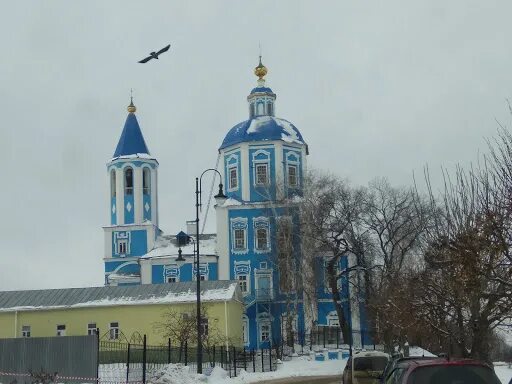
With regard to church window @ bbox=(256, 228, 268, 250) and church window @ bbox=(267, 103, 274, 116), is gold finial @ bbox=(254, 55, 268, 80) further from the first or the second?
church window @ bbox=(256, 228, 268, 250)

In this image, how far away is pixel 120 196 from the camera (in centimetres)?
6525

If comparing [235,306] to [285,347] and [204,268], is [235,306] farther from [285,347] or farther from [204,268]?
[204,268]

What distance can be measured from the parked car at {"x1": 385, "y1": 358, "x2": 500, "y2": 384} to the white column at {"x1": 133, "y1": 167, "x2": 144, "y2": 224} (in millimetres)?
57051

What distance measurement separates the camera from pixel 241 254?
2394 inches

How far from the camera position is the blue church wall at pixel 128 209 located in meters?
65.1

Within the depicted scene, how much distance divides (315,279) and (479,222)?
36952 mm

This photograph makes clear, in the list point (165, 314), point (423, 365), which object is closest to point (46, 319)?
point (165, 314)

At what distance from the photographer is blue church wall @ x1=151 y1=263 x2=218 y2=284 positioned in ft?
200

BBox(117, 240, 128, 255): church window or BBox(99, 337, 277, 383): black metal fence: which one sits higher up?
BBox(117, 240, 128, 255): church window

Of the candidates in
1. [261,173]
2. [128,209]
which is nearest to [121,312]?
[261,173]

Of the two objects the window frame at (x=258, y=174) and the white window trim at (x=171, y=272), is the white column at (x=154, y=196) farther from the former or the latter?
the window frame at (x=258, y=174)

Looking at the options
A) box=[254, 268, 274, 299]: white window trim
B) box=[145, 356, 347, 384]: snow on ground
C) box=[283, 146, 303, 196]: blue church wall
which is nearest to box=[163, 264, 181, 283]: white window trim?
box=[254, 268, 274, 299]: white window trim

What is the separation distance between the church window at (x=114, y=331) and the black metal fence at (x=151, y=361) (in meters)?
8.00

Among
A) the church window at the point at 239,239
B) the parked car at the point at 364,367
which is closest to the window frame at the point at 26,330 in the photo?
the church window at the point at 239,239
